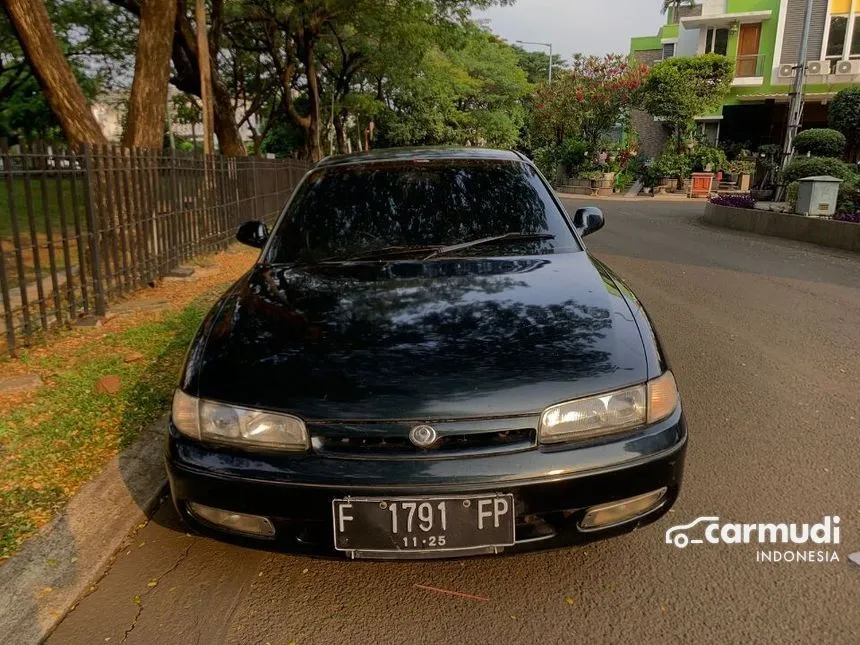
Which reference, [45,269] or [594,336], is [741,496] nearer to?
[594,336]

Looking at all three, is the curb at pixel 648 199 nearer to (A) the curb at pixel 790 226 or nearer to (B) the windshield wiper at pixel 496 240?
(A) the curb at pixel 790 226

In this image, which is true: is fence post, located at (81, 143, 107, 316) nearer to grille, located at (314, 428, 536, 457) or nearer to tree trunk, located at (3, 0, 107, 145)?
tree trunk, located at (3, 0, 107, 145)

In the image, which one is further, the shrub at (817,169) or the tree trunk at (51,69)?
the shrub at (817,169)

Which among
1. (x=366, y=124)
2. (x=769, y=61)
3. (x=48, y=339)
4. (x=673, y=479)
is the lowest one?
(x=48, y=339)

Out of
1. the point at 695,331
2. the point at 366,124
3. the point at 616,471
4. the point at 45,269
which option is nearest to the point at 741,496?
the point at 616,471

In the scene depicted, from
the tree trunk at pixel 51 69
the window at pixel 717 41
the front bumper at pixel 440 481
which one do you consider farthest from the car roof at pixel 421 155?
the window at pixel 717 41

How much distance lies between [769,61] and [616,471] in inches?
1368

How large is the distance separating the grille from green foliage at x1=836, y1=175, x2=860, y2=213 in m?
13.5

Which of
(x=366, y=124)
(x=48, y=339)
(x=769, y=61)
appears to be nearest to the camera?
(x=48, y=339)

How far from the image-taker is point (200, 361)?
2504 millimetres

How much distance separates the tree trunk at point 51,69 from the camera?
733cm

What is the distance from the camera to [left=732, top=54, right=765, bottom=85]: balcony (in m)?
31.3

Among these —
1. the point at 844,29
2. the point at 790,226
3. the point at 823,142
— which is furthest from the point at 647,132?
the point at 790,226

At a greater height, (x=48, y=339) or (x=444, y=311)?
(x=444, y=311)
